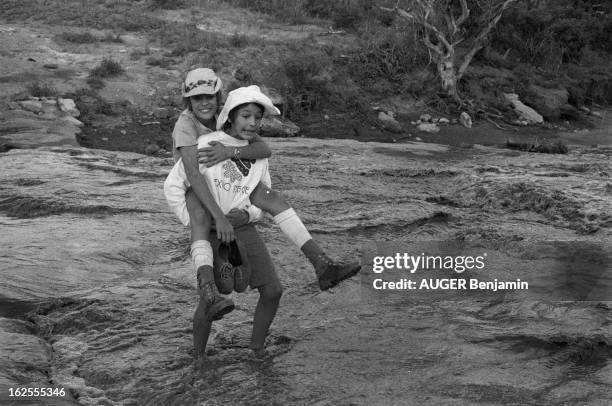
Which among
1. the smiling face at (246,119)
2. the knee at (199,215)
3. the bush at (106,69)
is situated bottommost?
the bush at (106,69)

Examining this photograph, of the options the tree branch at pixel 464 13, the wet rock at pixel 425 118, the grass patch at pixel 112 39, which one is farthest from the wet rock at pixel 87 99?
the tree branch at pixel 464 13

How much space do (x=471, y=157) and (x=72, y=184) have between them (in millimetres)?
6321

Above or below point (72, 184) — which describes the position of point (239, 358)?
above

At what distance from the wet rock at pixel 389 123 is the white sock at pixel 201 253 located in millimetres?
12536

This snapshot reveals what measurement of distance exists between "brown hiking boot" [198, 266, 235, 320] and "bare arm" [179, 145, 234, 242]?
0.20 m

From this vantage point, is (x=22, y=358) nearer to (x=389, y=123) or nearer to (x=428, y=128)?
(x=389, y=123)

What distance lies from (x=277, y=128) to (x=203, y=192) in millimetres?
10677

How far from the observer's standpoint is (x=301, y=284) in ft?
20.4

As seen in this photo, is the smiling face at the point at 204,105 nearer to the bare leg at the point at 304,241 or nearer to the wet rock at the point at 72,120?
the bare leg at the point at 304,241

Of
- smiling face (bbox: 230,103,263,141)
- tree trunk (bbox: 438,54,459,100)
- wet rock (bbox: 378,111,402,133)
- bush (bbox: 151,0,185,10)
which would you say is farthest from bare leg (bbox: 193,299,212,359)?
bush (bbox: 151,0,185,10)

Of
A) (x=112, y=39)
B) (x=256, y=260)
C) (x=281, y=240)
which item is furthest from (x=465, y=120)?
(x=256, y=260)

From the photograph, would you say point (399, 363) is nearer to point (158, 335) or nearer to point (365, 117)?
point (158, 335)

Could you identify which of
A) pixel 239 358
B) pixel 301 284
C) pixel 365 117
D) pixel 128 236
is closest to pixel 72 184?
pixel 128 236

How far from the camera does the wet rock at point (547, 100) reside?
19.0 metres
